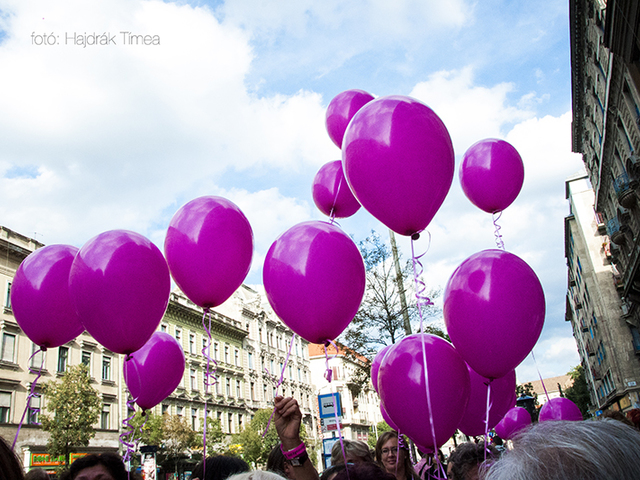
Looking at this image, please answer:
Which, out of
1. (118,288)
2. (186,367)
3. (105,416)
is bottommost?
(118,288)

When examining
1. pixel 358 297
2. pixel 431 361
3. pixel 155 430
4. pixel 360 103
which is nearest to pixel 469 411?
pixel 431 361

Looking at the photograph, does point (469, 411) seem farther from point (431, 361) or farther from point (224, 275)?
point (224, 275)

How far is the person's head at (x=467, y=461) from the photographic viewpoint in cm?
Result: 357

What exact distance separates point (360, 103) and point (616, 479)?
4830mm

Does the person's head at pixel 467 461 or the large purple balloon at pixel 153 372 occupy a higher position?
the large purple balloon at pixel 153 372

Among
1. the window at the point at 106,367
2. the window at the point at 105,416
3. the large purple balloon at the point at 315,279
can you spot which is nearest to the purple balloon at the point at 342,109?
the large purple balloon at the point at 315,279

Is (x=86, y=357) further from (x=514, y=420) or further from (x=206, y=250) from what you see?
(x=206, y=250)

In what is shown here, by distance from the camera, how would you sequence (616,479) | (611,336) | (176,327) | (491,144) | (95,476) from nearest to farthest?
1. (616,479)
2. (95,476)
3. (491,144)
4. (611,336)
5. (176,327)

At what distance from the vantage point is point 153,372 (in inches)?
179

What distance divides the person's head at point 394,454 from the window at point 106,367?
2431cm

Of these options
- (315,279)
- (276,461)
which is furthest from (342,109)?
(276,461)

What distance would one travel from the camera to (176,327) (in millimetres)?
31031

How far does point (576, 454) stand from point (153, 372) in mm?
4110

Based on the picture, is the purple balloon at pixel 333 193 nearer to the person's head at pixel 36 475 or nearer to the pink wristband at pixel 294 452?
the pink wristband at pixel 294 452
